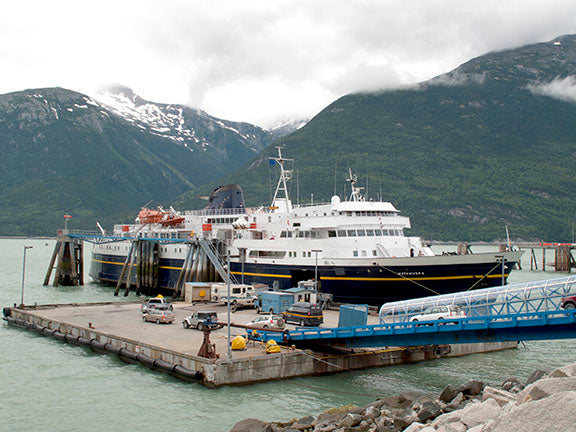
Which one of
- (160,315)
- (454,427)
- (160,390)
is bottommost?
(160,390)

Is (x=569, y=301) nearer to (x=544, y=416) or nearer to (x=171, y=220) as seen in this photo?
(x=544, y=416)

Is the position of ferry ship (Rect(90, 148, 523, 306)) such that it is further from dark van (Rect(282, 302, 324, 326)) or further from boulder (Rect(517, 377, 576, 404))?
boulder (Rect(517, 377, 576, 404))

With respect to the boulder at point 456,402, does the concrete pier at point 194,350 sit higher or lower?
higher

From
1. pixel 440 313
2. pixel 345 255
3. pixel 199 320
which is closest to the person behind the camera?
pixel 440 313

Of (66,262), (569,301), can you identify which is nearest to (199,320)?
(569,301)

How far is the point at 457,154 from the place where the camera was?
165 meters

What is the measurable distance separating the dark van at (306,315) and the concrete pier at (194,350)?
1149 millimetres

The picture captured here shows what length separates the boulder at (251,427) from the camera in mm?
16558

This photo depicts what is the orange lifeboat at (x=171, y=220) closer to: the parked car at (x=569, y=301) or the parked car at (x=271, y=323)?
the parked car at (x=271, y=323)

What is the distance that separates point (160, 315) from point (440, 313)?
14.4m

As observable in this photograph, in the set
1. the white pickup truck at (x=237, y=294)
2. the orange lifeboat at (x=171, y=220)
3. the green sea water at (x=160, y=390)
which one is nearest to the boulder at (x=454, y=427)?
the green sea water at (x=160, y=390)

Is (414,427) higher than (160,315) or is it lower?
lower

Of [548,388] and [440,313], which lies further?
[440,313]

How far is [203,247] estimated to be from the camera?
152ft
